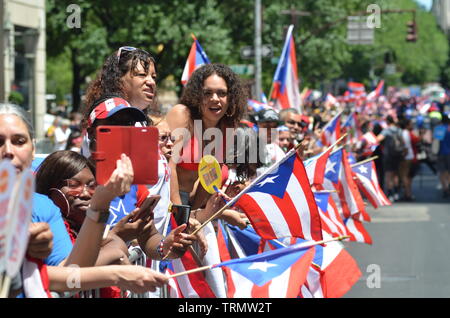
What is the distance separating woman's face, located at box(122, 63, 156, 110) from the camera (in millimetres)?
5258

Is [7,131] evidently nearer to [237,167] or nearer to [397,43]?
[237,167]

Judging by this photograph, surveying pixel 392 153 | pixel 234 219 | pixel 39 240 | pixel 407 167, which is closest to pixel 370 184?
pixel 234 219

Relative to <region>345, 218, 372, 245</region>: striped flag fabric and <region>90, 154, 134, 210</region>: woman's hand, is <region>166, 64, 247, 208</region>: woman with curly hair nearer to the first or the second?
<region>90, 154, 134, 210</region>: woman's hand

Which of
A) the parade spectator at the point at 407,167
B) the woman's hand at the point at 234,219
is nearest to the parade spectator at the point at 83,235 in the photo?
the woman's hand at the point at 234,219

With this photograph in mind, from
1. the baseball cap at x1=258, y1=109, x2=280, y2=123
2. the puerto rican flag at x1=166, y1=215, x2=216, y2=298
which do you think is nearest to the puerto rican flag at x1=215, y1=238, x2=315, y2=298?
the puerto rican flag at x1=166, y1=215, x2=216, y2=298

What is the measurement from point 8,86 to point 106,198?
20.8m

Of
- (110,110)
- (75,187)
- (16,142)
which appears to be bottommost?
(75,187)

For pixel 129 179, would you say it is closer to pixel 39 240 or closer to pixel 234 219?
pixel 39 240

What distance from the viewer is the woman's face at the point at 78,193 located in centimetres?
433

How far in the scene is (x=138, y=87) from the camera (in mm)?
5285

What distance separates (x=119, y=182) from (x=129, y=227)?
79cm

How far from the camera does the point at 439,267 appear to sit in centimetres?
1100

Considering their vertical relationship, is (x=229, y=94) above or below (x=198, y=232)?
above
